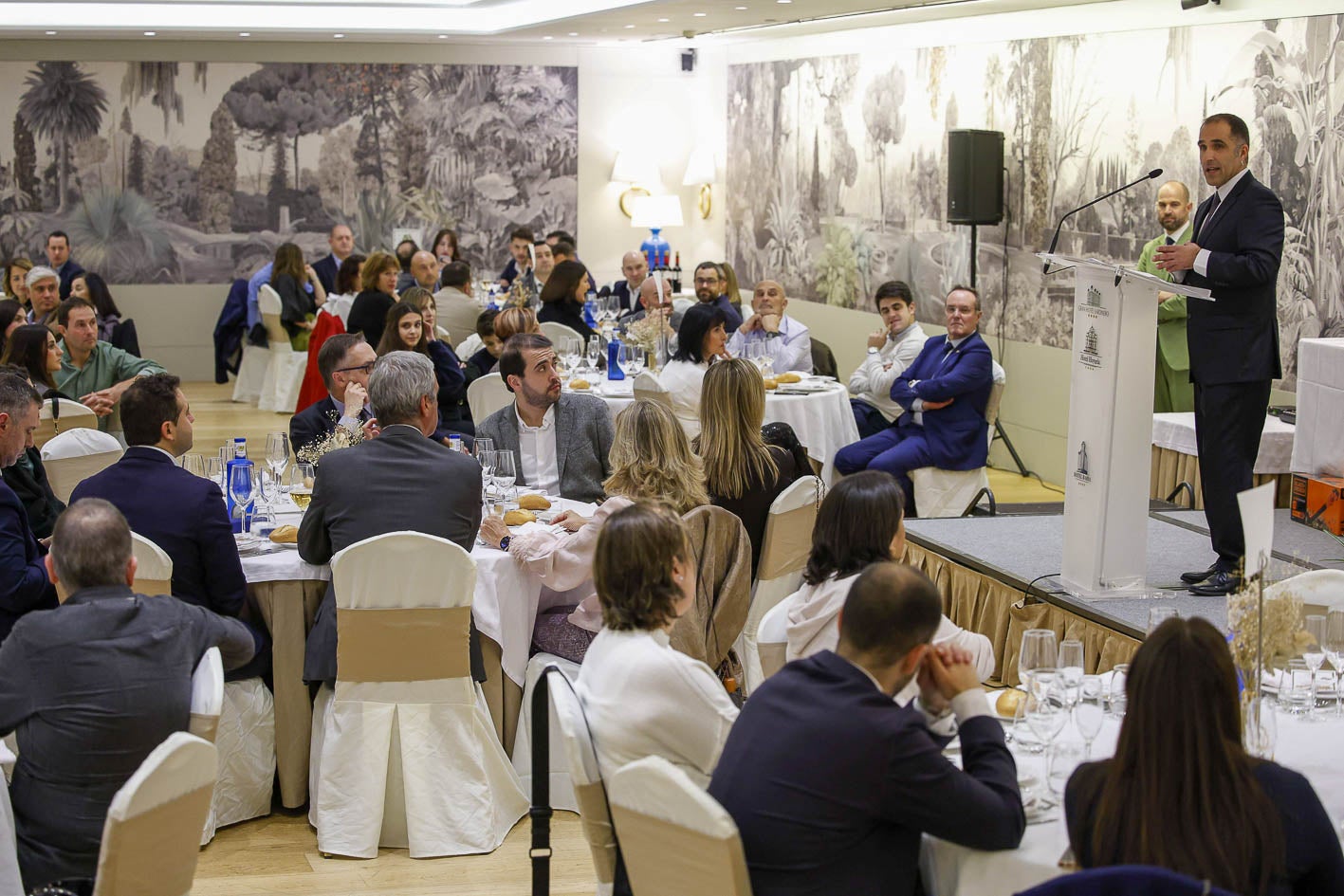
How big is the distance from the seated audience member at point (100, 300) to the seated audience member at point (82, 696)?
7134 millimetres

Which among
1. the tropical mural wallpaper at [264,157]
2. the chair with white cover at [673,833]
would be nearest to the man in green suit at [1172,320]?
the chair with white cover at [673,833]

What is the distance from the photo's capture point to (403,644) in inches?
172

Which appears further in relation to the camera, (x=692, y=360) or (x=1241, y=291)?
(x=692, y=360)

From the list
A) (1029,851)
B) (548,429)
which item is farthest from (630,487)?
(1029,851)

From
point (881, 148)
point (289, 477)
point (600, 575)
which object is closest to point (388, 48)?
point (881, 148)

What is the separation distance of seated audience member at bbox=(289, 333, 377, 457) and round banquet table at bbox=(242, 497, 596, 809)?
1.08 metres

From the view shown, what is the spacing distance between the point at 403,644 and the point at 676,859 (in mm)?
Answer: 1989

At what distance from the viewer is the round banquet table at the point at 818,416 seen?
7945 millimetres

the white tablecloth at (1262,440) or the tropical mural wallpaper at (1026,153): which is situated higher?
the tropical mural wallpaper at (1026,153)

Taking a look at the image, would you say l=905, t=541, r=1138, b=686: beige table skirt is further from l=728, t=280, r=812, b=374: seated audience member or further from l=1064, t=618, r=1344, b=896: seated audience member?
l=728, t=280, r=812, b=374: seated audience member

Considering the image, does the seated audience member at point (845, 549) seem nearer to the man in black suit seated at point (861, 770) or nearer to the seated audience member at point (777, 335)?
the man in black suit seated at point (861, 770)

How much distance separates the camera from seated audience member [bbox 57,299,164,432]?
23.7 feet

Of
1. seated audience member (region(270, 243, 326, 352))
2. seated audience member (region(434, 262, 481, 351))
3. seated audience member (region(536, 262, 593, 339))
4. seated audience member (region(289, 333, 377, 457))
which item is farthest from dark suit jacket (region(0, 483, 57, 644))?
seated audience member (region(270, 243, 326, 352))

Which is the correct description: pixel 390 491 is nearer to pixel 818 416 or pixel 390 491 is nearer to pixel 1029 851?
pixel 1029 851
